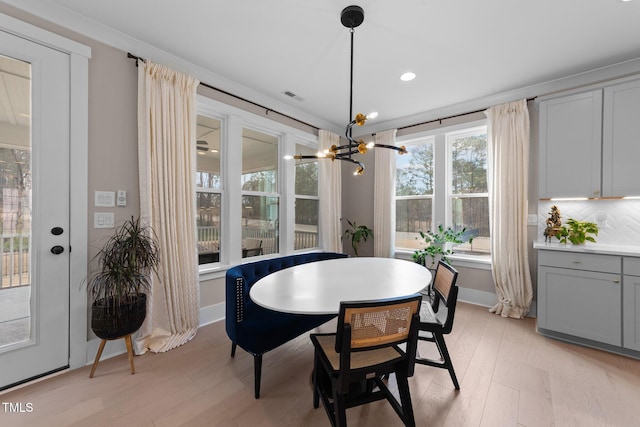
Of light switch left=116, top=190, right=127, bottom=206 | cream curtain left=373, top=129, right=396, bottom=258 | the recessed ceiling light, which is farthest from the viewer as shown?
cream curtain left=373, top=129, right=396, bottom=258

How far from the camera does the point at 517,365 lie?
221 centimetres

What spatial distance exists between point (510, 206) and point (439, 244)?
3.54 ft

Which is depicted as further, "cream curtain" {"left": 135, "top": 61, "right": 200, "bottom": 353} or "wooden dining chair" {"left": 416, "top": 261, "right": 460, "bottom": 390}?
"cream curtain" {"left": 135, "top": 61, "right": 200, "bottom": 353}

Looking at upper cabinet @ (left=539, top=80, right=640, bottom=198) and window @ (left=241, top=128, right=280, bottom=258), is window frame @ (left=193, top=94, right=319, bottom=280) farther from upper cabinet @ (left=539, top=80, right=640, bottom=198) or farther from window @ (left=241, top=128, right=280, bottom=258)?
upper cabinet @ (left=539, top=80, right=640, bottom=198)

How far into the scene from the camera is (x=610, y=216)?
2.84 meters

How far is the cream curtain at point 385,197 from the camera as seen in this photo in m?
4.28

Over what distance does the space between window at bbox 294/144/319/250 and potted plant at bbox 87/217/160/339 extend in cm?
219

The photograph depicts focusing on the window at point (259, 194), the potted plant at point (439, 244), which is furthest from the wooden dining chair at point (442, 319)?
the window at point (259, 194)

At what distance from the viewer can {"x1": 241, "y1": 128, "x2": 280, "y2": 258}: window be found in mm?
3512

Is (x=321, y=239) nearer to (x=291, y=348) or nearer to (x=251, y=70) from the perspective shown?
(x=291, y=348)

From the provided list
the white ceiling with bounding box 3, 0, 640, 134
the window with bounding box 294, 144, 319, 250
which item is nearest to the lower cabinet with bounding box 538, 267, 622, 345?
the white ceiling with bounding box 3, 0, 640, 134

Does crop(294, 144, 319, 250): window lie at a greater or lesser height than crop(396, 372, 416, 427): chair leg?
greater

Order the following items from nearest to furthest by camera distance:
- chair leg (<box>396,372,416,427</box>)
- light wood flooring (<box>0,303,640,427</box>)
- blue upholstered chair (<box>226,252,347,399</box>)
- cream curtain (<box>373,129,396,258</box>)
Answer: chair leg (<box>396,372,416,427</box>) → light wood flooring (<box>0,303,640,427</box>) → blue upholstered chair (<box>226,252,347,399</box>) → cream curtain (<box>373,129,396,258</box>)

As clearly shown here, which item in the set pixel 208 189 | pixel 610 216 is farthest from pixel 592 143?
pixel 208 189
